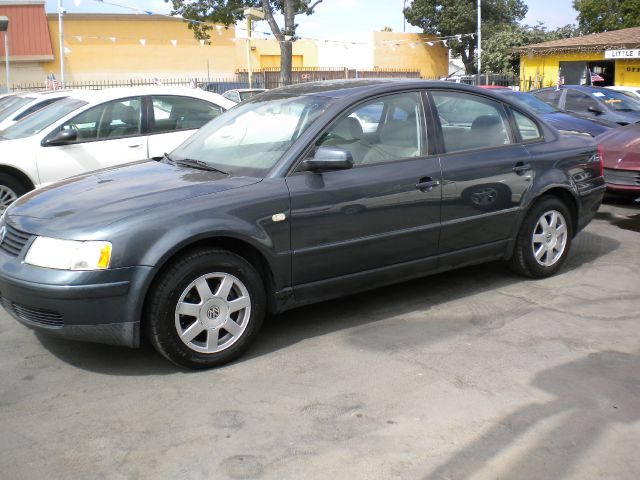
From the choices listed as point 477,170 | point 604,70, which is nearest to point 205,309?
point 477,170

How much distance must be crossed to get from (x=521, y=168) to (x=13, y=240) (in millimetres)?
3669

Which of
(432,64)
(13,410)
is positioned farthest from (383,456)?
(432,64)

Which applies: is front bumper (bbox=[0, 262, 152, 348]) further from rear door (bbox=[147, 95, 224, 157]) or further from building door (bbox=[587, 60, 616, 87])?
building door (bbox=[587, 60, 616, 87])

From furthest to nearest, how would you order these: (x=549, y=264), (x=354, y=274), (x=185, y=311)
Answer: (x=549, y=264) < (x=354, y=274) < (x=185, y=311)

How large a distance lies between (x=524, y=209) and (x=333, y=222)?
183 cm

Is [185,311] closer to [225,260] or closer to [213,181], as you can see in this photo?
[225,260]

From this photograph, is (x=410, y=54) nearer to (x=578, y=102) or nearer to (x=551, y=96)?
(x=551, y=96)

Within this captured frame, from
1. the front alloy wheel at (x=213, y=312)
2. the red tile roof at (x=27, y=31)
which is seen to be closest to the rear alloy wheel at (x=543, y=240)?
the front alloy wheel at (x=213, y=312)

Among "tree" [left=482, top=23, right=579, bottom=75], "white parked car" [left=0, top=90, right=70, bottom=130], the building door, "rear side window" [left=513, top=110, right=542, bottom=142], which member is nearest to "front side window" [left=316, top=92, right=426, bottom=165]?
"rear side window" [left=513, top=110, right=542, bottom=142]

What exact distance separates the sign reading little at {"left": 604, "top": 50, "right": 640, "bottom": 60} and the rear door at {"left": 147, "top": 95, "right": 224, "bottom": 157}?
916 inches

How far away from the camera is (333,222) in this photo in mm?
4453

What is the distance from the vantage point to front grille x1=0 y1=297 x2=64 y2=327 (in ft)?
12.6

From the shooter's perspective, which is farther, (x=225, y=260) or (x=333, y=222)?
(x=333, y=222)

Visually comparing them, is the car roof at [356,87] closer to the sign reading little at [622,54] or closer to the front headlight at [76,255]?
the front headlight at [76,255]
